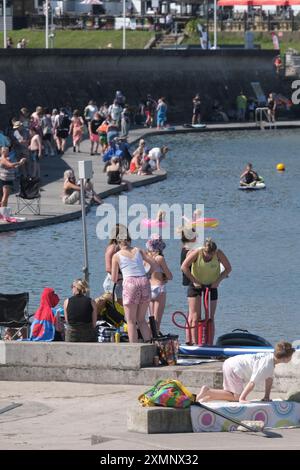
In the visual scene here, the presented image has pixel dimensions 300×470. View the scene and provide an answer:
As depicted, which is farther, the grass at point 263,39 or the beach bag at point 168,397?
the grass at point 263,39

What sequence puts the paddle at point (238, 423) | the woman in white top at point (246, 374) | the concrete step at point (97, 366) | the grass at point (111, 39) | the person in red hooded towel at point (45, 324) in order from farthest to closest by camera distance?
the grass at point (111, 39) < the person in red hooded towel at point (45, 324) < the concrete step at point (97, 366) < the woman in white top at point (246, 374) < the paddle at point (238, 423)

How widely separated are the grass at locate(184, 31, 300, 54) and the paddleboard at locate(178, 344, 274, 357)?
69.7m

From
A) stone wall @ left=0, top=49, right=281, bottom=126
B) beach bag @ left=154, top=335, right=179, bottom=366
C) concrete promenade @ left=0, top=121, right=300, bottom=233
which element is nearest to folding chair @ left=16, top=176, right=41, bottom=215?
concrete promenade @ left=0, top=121, right=300, bottom=233

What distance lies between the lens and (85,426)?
15.1 m

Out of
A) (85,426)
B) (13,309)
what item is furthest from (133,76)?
(85,426)

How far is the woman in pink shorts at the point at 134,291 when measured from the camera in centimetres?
1781

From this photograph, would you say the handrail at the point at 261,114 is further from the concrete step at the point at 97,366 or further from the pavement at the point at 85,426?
the pavement at the point at 85,426

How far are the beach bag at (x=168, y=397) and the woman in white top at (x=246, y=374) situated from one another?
50cm

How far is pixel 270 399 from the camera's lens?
15.8 meters

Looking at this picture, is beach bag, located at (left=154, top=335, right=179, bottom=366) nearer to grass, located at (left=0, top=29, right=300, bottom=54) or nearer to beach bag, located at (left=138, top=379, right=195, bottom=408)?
beach bag, located at (left=138, top=379, right=195, bottom=408)

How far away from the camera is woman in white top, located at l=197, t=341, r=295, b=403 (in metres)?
15.5

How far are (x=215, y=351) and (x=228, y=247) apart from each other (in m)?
16.0

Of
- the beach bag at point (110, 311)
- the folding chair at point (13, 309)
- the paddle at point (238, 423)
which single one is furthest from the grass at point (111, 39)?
the paddle at point (238, 423)

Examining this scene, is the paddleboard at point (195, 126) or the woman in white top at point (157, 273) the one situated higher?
the woman in white top at point (157, 273)
